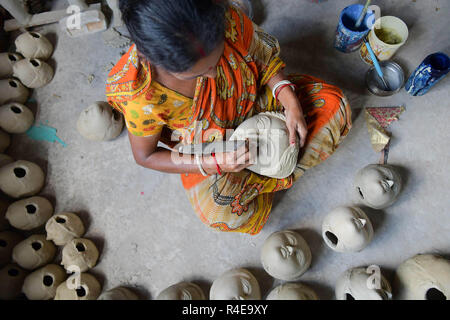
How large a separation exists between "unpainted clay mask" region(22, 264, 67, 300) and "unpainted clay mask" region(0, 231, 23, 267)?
215 millimetres

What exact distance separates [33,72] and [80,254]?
1.41m

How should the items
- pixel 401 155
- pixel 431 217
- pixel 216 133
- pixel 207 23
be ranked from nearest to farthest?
pixel 207 23 < pixel 216 133 < pixel 431 217 < pixel 401 155

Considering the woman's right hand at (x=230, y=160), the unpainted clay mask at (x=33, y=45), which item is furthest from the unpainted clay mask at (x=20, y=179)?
the woman's right hand at (x=230, y=160)

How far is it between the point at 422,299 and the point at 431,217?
1.75ft

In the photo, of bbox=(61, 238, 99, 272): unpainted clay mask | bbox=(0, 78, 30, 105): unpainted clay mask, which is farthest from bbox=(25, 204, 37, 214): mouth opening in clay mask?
bbox=(0, 78, 30, 105): unpainted clay mask

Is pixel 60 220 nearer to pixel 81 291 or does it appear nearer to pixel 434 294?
pixel 81 291

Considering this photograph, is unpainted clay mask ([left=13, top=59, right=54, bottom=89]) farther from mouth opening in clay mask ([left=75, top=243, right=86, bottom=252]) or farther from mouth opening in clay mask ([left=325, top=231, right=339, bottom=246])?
mouth opening in clay mask ([left=325, top=231, right=339, bottom=246])

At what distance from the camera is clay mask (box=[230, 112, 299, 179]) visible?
138 cm

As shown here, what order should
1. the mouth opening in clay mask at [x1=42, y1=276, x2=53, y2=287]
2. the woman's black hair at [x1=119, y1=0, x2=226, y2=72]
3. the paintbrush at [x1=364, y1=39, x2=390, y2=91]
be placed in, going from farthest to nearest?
the paintbrush at [x1=364, y1=39, x2=390, y2=91], the mouth opening in clay mask at [x1=42, y1=276, x2=53, y2=287], the woman's black hair at [x1=119, y1=0, x2=226, y2=72]

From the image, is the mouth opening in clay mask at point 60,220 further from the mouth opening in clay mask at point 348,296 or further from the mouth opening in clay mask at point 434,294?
the mouth opening in clay mask at point 434,294
